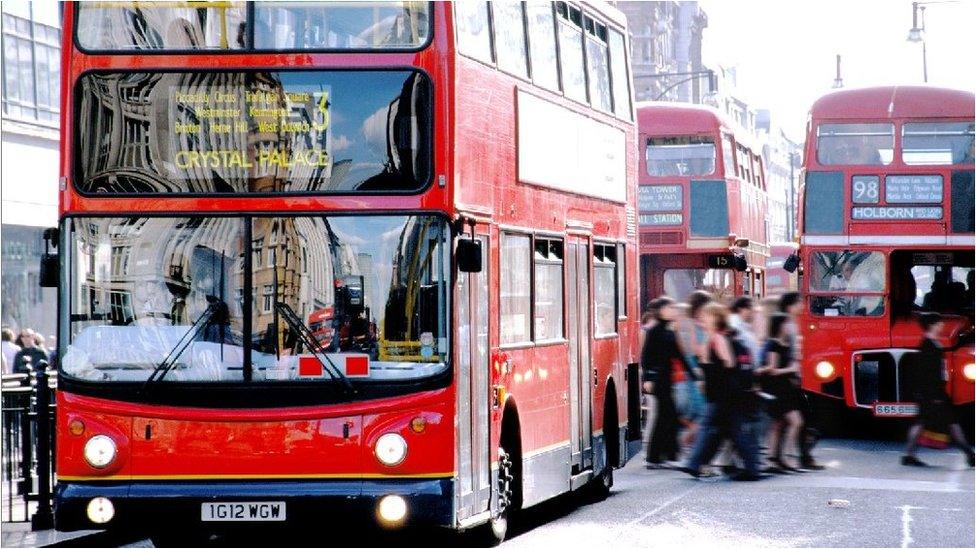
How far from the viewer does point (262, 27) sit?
10.7 meters

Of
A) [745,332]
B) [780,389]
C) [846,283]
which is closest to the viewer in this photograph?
[745,332]

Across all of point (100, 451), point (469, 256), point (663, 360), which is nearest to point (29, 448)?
point (100, 451)

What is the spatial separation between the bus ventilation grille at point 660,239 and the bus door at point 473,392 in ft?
49.6

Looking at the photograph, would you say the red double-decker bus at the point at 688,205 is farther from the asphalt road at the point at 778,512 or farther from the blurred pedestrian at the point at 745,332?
the blurred pedestrian at the point at 745,332

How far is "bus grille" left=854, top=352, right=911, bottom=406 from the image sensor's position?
2286 cm

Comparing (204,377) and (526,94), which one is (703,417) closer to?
(526,94)

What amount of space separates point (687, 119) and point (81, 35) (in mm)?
17794

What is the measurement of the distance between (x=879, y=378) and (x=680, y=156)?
223 inches

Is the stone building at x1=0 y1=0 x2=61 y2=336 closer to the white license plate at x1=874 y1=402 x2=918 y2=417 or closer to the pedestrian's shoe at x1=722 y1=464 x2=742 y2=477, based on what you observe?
the white license plate at x1=874 y1=402 x2=918 y2=417

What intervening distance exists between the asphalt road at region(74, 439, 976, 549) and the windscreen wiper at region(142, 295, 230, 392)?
1.74 meters

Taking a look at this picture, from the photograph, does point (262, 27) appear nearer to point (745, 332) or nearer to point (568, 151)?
point (568, 151)

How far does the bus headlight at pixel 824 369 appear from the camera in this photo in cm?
2312

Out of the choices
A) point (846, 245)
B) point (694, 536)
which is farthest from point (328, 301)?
point (846, 245)

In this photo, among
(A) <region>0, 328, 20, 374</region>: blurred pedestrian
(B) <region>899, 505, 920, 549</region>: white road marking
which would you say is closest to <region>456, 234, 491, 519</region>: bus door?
(B) <region>899, 505, 920, 549</region>: white road marking
